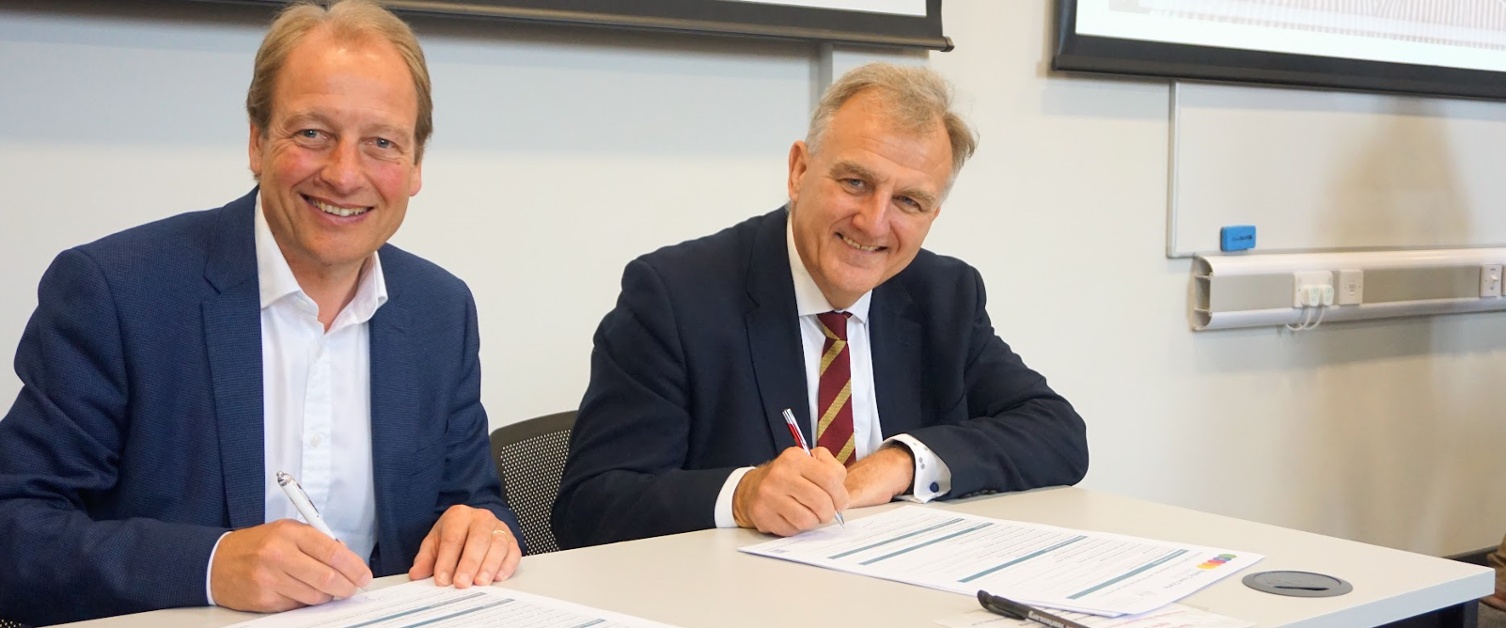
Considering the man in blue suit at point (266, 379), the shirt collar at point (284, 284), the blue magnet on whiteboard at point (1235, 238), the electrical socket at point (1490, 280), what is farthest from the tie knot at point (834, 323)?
the electrical socket at point (1490, 280)

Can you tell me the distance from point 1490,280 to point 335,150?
392 centimetres

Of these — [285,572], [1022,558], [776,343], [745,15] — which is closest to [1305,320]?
[745,15]

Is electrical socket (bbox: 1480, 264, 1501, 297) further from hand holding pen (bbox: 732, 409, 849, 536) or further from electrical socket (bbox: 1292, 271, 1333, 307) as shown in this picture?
hand holding pen (bbox: 732, 409, 849, 536)

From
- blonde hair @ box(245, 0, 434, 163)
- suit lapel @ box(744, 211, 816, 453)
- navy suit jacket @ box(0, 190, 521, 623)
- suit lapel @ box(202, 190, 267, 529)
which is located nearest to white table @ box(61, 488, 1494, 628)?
navy suit jacket @ box(0, 190, 521, 623)

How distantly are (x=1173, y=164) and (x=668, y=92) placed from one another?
5.14 ft

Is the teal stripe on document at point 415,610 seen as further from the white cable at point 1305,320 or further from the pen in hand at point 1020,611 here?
the white cable at point 1305,320

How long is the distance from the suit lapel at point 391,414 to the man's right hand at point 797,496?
456mm

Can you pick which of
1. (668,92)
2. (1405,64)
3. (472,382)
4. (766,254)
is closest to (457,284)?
(472,382)

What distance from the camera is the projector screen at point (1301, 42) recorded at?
11.3 ft

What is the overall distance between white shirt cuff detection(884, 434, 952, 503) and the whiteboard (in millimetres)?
2094

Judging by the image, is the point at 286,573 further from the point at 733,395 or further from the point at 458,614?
the point at 733,395

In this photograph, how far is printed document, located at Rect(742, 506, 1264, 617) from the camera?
4.36 feet

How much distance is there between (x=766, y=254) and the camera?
209 centimetres

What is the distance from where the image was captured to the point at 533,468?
83.1 inches
